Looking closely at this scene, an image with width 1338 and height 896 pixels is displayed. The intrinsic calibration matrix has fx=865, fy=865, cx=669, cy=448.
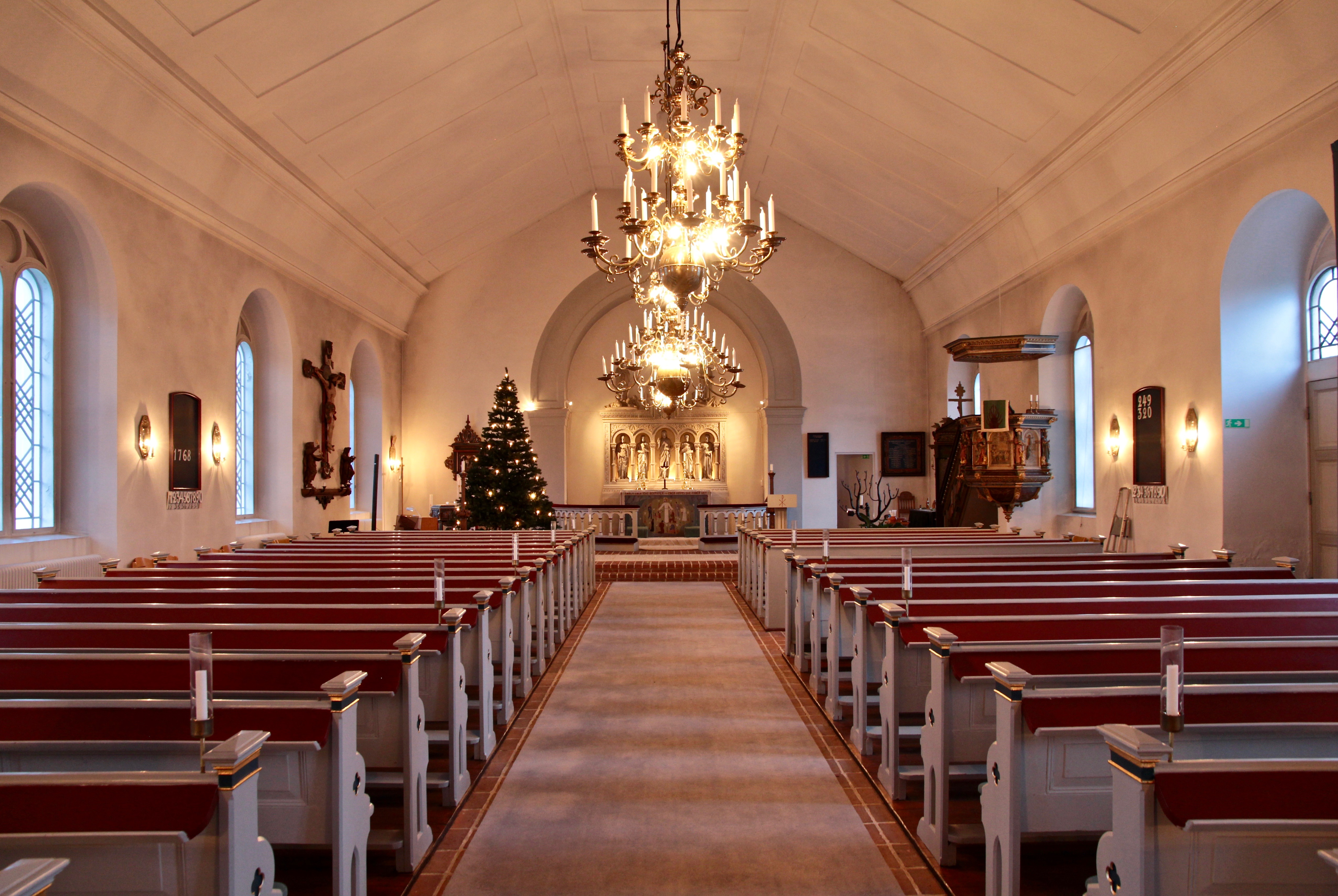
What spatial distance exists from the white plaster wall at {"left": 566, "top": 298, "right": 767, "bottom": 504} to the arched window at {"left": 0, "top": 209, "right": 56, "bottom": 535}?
1023 centimetres

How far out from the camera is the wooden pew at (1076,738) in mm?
2436

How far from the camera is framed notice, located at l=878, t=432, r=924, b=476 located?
15648 millimetres

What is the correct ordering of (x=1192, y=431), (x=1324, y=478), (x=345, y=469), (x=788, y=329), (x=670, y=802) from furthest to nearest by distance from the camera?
(x=788, y=329), (x=345, y=469), (x=1192, y=431), (x=1324, y=478), (x=670, y=802)

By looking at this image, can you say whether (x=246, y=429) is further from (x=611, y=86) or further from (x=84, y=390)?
(x=611, y=86)

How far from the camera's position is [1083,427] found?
1109cm

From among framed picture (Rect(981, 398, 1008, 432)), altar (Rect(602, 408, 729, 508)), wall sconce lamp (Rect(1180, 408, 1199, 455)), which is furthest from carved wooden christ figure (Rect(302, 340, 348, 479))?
wall sconce lamp (Rect(1180, 408, 1199, 455))

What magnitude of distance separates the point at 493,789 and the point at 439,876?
835 mm

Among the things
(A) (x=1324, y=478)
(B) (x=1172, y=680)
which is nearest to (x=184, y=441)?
(B) (x=1172, y=680)

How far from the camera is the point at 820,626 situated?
5.65m

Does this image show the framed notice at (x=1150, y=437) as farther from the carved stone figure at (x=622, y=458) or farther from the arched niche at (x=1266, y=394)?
the carved stone figure at (x=622, y=458)

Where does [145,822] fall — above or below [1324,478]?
below

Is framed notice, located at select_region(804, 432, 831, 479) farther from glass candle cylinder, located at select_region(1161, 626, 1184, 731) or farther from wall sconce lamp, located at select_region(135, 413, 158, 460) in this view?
glass candle cylinder, located at select_region(1161, 626, 1184, 731)

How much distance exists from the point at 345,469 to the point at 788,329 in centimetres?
800

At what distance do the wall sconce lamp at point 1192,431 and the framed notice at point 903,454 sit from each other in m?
7.82
